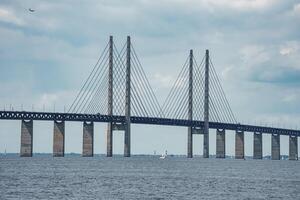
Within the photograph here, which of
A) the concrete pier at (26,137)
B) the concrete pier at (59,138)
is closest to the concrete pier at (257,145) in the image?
the concrete pier at (59,138)

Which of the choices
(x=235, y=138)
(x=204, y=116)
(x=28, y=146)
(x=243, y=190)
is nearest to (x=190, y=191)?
(x=243, y=190)

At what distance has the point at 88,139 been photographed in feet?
464

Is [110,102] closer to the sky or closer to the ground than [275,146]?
closer to the sky

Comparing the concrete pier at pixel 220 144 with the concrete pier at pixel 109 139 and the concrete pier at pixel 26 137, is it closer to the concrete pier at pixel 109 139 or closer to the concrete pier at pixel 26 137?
the concrete pier at pixel 109 139

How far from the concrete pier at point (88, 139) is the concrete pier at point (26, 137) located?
33.4 ft

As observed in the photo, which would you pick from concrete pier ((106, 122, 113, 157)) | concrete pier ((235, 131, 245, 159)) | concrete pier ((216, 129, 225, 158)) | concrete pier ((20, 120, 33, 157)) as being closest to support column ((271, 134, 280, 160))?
concrete pier ((235, 131, 245, 159))

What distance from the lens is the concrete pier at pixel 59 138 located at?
5408 inches

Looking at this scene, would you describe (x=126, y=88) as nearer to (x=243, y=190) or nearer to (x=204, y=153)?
(x=204, y=153)

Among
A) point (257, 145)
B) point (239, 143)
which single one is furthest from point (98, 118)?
point (257, 145)

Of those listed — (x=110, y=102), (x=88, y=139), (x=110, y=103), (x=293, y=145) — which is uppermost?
(x=110, y=102)

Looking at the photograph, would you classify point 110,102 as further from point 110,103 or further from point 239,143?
point 239,143

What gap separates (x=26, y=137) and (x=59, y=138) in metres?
6.25

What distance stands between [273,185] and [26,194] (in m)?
23.6

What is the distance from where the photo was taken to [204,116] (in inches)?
6009
